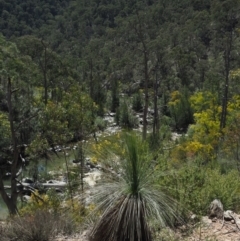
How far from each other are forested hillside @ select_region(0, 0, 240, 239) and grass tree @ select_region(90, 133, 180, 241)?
460mm

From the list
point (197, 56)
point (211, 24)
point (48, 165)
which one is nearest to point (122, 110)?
point (48, 165)

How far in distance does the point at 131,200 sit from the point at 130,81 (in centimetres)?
6022

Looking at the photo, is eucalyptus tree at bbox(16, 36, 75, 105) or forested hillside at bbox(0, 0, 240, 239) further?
eucalyptus tree at bbox(16, 36, 75, 105)

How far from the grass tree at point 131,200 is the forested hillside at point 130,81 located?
46 cm

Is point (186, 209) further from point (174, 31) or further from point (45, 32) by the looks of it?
point (45, 32)

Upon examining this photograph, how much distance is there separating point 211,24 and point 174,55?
15.3 m

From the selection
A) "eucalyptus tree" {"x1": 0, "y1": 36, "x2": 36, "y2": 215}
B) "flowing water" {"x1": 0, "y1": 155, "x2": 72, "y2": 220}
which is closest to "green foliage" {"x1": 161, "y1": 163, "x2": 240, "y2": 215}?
"eucalyptus tree" {"x1": 0, "y1": 36, "x2": 36, "y2": 215}

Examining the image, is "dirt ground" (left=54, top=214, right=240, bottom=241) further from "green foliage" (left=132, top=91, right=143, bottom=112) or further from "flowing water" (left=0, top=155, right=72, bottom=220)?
"green foliage" (left=132, top=91, right=143, bottom=112)

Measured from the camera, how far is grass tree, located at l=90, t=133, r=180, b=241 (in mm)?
4426

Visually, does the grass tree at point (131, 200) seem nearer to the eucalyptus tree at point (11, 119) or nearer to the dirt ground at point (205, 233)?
the dirt ground at point (205, 233)

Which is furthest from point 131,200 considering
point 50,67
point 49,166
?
point 50,67

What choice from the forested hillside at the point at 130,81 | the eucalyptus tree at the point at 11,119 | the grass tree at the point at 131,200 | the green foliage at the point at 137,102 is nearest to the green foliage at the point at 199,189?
the forested hillside at the point at 130,81

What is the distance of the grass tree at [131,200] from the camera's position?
443cm

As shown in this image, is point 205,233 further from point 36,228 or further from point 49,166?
point 49,166
